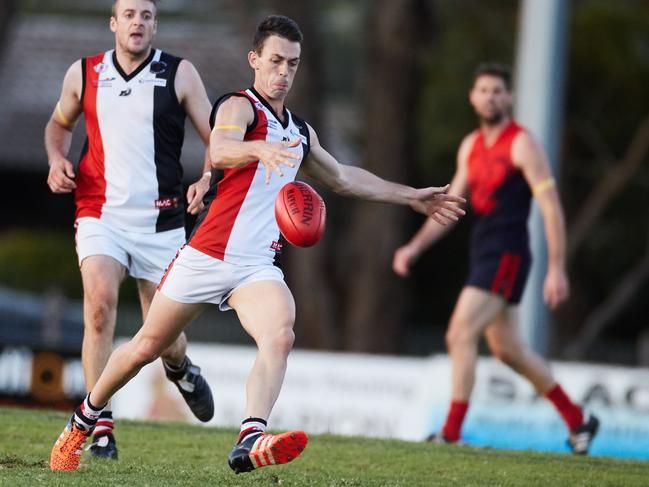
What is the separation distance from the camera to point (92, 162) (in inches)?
316

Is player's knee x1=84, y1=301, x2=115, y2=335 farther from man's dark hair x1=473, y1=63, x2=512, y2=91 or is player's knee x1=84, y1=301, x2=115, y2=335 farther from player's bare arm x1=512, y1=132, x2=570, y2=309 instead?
man's dark hair x1=473, y1=63, x2=512, y2=91

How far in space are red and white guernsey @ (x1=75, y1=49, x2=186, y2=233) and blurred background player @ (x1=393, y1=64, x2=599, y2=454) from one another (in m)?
2.43

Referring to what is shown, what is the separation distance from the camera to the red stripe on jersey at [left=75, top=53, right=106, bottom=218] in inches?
313

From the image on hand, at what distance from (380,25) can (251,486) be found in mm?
14724

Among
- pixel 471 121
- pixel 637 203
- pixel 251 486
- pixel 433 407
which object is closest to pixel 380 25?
pixel 471 121

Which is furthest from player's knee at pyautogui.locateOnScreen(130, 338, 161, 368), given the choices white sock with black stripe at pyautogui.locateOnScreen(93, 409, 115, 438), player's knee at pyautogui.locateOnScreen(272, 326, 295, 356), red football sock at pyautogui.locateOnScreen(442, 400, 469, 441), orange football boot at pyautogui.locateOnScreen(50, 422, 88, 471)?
red football sock at pyautogui.locateOnScreen(442, 400, 469, 441)

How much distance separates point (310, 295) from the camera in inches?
823

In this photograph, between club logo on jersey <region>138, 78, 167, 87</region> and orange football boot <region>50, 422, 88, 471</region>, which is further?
club logo on jersey <region>138, 78, 167, 87</region>

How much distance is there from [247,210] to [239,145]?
1.77 ft

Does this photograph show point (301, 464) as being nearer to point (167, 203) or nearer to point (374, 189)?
point (167, 203)

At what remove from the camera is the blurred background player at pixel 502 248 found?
9.65 metres

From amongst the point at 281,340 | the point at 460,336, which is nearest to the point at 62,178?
the point at 281,340

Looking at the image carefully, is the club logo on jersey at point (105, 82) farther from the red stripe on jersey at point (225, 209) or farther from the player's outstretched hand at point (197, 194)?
the red stripe on jersey at point (225, 209)

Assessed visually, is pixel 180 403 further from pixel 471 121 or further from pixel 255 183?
pixel 471 121
